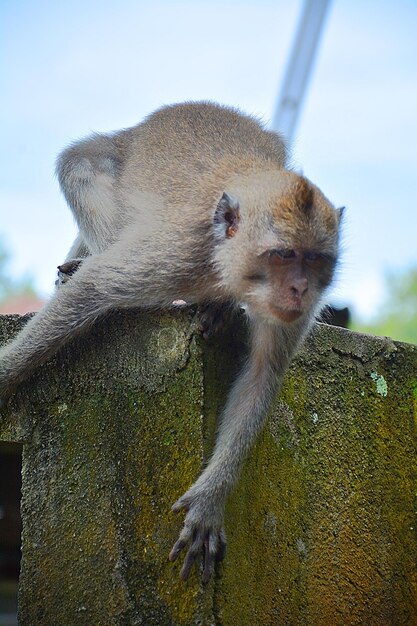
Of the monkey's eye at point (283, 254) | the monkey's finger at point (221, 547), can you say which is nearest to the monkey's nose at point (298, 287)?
the monkey's eye at point (283, 254)

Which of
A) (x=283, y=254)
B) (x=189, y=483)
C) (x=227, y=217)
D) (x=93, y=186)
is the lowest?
(x=189, y=483)

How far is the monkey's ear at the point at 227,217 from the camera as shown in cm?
486

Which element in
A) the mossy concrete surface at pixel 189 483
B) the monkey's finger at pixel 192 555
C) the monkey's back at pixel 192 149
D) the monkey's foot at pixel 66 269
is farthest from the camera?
the monkey's foot at pixel 66 269

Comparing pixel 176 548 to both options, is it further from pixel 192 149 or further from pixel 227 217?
pixel 192 149

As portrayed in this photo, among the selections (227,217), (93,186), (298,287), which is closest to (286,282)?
(298,287)

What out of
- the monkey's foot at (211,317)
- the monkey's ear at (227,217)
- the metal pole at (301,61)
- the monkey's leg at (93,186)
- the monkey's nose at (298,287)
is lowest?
the monkey's foot at (211,317)

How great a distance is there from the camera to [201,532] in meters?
4.26

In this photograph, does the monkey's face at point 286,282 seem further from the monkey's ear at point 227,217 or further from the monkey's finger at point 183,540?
the monkey's finger at point 183,540

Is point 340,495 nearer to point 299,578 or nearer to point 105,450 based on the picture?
point 299,578

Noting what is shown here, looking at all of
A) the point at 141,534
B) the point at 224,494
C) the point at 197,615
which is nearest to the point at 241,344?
the point at 224,494

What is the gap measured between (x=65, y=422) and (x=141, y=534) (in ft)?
2.60

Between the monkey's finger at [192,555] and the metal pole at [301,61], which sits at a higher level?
the metal pole at [301,61]

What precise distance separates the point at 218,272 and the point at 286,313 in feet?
1.63

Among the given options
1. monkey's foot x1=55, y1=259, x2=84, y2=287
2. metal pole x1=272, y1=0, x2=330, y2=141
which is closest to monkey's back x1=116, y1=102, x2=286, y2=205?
monkey's foot x1=55, y1=259, x2=84, y2=287
